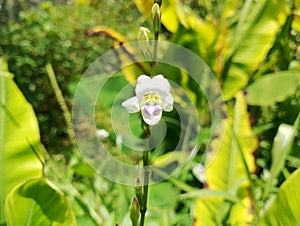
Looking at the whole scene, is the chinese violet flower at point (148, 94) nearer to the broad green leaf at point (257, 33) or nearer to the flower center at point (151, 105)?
the flower center at point (151, 105)

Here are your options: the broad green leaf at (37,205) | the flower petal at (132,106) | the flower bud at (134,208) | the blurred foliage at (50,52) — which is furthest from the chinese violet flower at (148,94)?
the blurred foliage at (50,52)

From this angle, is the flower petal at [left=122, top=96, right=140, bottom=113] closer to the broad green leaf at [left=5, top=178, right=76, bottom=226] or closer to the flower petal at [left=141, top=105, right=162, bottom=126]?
the flower petal at [left=141, top=105, right=162, bottom=126]

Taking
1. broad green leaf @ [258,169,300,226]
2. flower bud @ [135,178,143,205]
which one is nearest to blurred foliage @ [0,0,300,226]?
broad green leaf @ [258,169,300,226]

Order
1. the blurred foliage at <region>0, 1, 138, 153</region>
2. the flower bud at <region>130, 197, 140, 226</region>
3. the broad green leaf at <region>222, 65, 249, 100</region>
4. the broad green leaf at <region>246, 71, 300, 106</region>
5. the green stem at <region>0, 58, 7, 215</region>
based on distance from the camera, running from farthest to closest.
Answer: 1. the blurred foliage at <region>0, 1, 138, 153</region>
2. the broad green leaf at <region>222, 65, 249, 100</region>
3. the broad green leaf at <region>246, 71, 300, 106</region>
4. the green stem at <region>0, 58, 7, 215</region>
5. the flower bud at <region>130, 197, 140, 226</region>

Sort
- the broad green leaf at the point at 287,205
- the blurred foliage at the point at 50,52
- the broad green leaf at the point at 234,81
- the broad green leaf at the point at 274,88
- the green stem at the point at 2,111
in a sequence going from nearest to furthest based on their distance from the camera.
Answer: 1. the broad green leaf at the point at 287,205
2. the green stem at the point at 2,111
3. the broad green leaf at the point at 274,88
4. the broad green leaf at the point at 234,81
5. the blurred foliage at the point at 50,52

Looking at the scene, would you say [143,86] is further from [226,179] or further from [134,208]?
[226,179]

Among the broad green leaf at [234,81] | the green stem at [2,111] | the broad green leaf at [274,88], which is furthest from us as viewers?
the broad green leaf at [234,81]

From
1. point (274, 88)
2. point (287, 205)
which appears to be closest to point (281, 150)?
point (287, 205)
